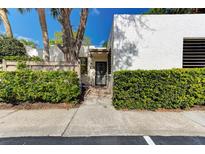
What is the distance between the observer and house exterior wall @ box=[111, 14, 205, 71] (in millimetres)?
8742

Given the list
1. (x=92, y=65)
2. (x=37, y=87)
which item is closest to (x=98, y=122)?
(x=37, y=87)

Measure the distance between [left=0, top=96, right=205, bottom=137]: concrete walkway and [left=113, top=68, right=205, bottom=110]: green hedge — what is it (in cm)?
46

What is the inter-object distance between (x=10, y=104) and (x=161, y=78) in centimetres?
622

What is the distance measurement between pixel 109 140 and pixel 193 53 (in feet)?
24.1

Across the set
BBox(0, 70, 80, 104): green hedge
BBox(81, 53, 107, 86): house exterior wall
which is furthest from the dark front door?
BBox(0, 70, 80, 104): green hedge

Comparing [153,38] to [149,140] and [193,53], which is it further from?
[149,140]

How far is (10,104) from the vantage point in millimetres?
7641

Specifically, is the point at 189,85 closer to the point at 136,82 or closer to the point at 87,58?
the point at 136,82

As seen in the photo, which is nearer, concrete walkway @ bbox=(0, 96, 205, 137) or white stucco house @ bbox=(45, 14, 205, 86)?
concrete walkway @ bbox=(0, 96, 205, 137)

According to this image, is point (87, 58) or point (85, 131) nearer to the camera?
point (85, 131)

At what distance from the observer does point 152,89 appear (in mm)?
7082

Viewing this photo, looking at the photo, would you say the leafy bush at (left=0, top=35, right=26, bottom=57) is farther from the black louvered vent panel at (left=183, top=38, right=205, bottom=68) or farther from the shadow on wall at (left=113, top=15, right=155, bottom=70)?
the black louvered vent panel at (left=183, top=38, right=205, bottom=68)
